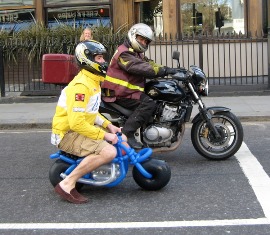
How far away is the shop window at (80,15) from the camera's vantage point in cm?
1500

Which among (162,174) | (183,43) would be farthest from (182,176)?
(183,43)

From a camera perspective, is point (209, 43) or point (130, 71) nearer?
point (130, 71)

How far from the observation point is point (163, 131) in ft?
21.2

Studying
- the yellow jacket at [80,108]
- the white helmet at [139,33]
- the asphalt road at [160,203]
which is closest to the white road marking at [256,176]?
the asphalt road at [160,203]

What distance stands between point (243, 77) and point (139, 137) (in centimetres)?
711

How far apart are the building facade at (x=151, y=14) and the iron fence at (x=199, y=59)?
66cm

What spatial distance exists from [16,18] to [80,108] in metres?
11.1

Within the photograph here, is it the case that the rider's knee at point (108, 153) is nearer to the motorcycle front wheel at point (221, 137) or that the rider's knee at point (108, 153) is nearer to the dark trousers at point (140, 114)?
the dark trousers at point (140, 114)

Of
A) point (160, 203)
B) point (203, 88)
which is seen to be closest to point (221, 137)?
point (203, 88)

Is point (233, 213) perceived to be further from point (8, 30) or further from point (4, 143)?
point (8, 30)

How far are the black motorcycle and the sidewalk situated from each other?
2200mm

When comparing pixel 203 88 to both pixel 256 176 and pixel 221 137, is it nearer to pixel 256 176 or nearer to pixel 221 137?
pixel 221 137

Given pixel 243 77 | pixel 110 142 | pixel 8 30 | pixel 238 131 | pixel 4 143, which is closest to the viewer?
pixel 110 142

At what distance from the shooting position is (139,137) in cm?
661
